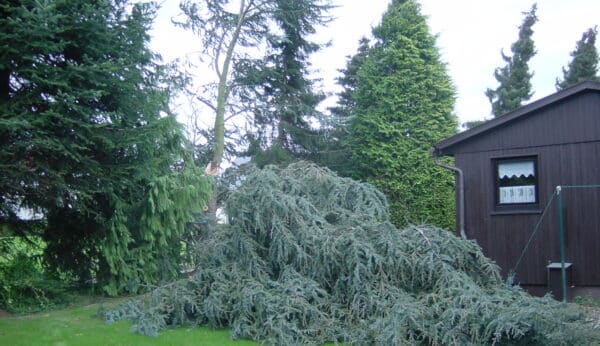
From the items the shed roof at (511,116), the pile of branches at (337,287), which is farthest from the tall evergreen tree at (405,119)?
the pile of branches at (337,287)

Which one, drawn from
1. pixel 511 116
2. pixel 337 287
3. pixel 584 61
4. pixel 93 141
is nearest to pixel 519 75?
pixel 584 61

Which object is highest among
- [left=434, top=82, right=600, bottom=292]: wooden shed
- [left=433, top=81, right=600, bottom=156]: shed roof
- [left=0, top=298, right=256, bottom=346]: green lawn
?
[left=433, top=81, right=600, bottom=156]: shed roof

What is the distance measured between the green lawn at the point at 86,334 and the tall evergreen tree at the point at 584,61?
2704cm

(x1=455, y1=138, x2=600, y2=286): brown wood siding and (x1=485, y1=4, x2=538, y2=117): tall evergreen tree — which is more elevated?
(x1=485, y1=4, x2=538, y2=117): tall evergreen tree

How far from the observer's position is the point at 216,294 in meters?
8.58

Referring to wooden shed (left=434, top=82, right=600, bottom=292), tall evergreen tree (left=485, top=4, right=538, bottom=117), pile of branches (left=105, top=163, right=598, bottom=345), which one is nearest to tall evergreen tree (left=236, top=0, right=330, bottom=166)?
wooden shed (left=434, top=82, right=600, bottom=292)

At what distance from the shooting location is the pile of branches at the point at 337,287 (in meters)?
7.14

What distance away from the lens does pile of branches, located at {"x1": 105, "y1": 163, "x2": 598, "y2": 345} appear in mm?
7141

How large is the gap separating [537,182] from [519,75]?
19.6m

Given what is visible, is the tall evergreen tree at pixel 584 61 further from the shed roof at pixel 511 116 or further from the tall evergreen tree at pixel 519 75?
the shed roof at pixel 511 116

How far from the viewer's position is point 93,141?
974cm

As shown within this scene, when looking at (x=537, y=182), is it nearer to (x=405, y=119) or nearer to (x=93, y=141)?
(x=93, y=141)

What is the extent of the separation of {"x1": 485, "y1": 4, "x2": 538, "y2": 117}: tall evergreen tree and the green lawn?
24106 millimetres

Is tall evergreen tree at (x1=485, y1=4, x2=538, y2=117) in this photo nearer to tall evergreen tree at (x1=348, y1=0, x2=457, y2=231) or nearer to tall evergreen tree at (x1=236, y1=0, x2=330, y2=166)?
tall evergreen tree at (x1=348, y1=0, x2=457, y2=231)
